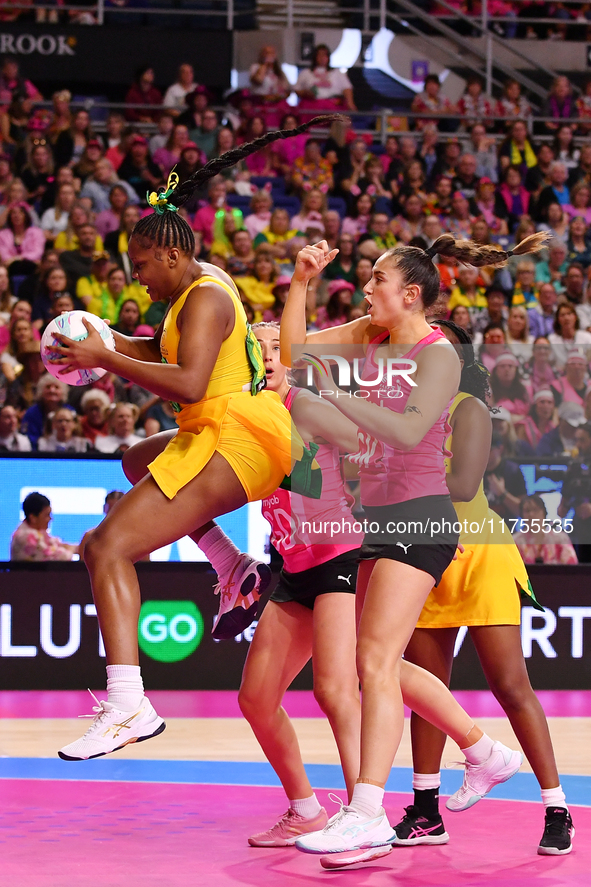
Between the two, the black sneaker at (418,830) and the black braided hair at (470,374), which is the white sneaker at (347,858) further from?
the black braided hair at (470,374)

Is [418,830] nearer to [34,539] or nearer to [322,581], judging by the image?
[322,581]

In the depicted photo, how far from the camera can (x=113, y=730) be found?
11.5 feet

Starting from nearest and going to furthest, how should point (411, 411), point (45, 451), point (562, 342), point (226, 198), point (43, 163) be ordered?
point (411, 411) < point (45, 451) < point (562, 342) < point (43, 163) < point (226, 198)

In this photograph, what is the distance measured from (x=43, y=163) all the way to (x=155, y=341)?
7330mm

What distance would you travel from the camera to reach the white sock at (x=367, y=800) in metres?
3.47

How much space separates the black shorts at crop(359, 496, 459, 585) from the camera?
3596 millimetres

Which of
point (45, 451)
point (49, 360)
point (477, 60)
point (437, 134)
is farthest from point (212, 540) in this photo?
point (477, 60)

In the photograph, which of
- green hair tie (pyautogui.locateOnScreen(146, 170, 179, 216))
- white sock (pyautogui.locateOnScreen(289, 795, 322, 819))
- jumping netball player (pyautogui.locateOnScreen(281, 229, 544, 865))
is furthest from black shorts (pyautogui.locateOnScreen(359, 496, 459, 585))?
green hair tie (pyautogui.locateOnScreen(146, 170, 179, 216))

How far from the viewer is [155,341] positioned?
418 cm

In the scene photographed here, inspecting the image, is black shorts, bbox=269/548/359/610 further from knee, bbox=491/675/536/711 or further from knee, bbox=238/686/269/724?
knee, bbox=491/675/536/711

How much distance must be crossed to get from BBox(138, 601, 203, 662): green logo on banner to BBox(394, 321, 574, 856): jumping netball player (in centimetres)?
345

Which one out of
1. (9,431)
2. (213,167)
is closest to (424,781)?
(213,167)

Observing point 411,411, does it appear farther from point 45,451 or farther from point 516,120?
point 516,120

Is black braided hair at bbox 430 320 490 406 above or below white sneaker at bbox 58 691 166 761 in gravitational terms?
above
